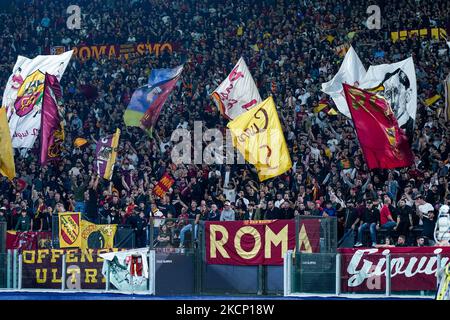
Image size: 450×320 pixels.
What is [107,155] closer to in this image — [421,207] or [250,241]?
[250,241]

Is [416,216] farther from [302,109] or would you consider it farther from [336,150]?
[302,109]

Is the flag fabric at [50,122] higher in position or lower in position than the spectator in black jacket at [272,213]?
higher

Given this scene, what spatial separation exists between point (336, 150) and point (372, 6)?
9197mm

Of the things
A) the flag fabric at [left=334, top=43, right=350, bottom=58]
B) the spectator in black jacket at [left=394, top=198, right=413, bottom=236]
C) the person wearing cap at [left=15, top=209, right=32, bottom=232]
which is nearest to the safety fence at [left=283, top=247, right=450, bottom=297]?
the spectator in black jacket at [left=394, top=198, right=413, bottom=236]

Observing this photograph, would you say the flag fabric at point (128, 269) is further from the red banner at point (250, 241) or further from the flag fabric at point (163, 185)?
the flag fabric at point (163, 185)

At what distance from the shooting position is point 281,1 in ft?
123

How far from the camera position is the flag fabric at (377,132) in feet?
78.5

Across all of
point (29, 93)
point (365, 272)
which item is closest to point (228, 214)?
point (365, 272)

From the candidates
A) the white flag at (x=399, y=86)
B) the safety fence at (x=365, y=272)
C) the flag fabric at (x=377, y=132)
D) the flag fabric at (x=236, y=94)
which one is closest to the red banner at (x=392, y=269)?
the safety fence at (x=365, y=272)

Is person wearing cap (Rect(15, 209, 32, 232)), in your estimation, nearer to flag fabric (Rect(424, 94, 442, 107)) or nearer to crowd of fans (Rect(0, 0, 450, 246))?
crowd of fans (Rect(0, 0, 450, 246))

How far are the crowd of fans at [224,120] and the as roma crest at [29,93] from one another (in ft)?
7.55

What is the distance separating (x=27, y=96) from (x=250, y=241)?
7.97 meters

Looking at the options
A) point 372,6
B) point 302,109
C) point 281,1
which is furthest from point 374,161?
point 281,1

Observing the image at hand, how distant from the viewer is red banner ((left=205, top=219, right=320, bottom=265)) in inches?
907
